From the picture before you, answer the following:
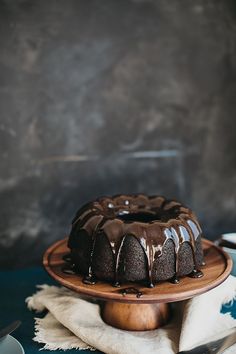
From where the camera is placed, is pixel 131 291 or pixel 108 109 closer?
pixel 131 291

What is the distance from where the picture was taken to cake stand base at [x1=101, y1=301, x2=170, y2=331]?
116cm

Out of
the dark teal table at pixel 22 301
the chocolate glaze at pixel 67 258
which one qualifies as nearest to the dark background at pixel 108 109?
the dark teal table at pixel 22 301

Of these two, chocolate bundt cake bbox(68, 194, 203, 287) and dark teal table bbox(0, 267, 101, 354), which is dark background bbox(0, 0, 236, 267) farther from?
chocolate bundt cake bbox(68, 194, 203, 287)

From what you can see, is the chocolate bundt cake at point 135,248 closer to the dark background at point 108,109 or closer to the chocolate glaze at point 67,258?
the chocolate glaze at point 67,258

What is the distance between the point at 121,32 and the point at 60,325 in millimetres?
982

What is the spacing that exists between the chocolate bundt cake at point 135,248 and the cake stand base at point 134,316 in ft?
0.25

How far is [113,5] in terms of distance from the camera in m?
1.57

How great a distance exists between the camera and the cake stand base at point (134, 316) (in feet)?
3.82

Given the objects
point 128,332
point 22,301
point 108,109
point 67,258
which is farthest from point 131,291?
point 108,109

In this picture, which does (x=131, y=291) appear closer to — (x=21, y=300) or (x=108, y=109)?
(x=21, y=300)

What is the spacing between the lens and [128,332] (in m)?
1.16

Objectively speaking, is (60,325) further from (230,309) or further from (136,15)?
(136,15)

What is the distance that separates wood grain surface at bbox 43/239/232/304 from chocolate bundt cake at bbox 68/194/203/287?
0.02 m

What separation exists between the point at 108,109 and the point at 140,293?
0.75m
